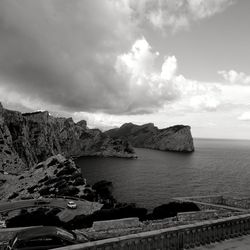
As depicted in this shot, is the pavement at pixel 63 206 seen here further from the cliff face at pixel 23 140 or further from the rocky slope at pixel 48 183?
the cliff face at pixel 23 140

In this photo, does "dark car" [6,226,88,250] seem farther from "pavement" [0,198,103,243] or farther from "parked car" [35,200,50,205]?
"parked car" [35,200,50,205]

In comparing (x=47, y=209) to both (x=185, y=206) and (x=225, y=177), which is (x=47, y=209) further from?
(x=225, y=177)

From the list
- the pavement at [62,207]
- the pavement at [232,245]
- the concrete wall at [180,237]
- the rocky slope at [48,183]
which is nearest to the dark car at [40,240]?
the concrete wall at [180,237]

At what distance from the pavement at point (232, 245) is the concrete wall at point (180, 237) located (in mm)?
194

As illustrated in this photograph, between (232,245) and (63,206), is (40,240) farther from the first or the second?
(63,206)

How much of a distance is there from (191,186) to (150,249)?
3905 inches

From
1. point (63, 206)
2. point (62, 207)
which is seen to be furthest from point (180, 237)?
point (63, 206)

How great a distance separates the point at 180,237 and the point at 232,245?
8.21 ft

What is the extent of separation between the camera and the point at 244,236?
39.6 ft

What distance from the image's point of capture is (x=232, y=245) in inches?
432

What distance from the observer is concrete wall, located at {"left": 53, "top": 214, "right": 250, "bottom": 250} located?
29.8ft

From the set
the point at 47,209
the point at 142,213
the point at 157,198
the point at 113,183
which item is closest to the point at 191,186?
the point at 157,198

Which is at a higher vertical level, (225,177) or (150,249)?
(150,249)

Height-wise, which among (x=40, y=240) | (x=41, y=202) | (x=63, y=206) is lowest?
(x=63, y=206)
